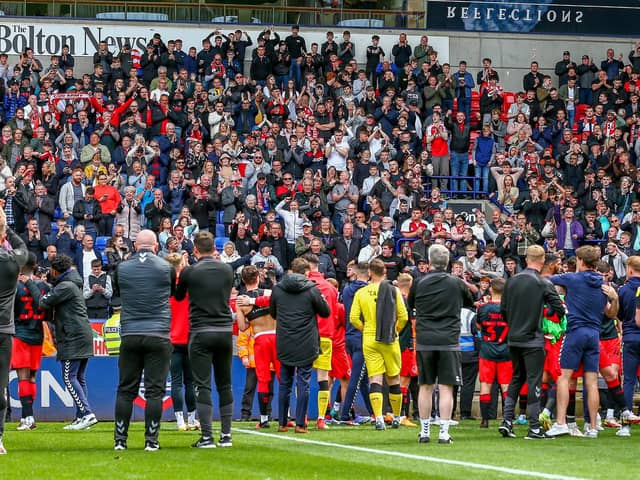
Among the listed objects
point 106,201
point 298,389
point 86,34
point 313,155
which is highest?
point 86,34

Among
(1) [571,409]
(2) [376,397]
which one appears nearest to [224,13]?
(2) [376,397]

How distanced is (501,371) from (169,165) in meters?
12.4

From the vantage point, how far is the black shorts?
13430mm

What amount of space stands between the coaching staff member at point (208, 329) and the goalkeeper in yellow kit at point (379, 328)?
10.3 ft

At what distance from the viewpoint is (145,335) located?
39.7 ft

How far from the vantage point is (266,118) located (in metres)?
29.7

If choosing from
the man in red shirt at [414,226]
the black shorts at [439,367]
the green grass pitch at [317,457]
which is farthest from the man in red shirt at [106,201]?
the black shorts at [439,367]

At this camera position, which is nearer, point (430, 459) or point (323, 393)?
point (430, 459)

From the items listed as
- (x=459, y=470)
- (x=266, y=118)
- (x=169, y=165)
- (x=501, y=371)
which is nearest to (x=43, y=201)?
(x=169, y=165)

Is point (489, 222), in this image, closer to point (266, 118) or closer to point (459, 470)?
point (266, 118)

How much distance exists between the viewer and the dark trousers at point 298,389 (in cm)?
1446

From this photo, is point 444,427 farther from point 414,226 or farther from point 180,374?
point 414,226

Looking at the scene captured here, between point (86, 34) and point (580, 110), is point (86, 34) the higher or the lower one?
the higher one

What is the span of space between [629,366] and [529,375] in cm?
187
